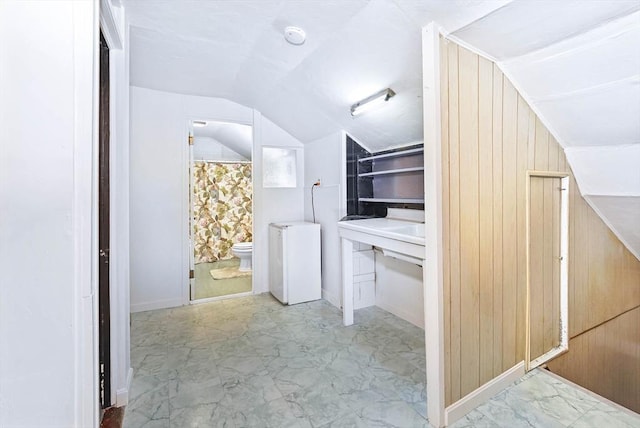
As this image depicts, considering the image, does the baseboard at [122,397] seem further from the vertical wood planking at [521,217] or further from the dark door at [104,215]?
the vertical wood planking at [521,217]

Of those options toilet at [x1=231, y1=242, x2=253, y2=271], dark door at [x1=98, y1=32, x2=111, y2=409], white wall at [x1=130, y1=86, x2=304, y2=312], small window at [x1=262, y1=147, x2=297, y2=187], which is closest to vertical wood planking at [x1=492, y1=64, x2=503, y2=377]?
dark door at [x1=98, y1=32, x2=111, y2=409]

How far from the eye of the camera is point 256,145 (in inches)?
140

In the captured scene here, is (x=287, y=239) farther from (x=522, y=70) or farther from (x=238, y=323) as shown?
(x=522, y=70)

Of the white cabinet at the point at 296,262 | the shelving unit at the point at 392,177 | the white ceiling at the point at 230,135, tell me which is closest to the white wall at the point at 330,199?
the white cabinet at the point at 296,262

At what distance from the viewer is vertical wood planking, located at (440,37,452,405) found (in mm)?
1519

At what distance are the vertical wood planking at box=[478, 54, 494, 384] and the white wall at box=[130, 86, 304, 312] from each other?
266 centimetres

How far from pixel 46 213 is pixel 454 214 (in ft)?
5.12

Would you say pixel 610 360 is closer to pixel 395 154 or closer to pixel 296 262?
pixel 395 154

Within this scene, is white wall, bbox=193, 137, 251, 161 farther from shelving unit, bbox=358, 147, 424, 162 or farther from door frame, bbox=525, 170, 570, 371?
door frame, bbox=525, 170, 570, 371

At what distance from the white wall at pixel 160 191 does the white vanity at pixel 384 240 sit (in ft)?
5.75

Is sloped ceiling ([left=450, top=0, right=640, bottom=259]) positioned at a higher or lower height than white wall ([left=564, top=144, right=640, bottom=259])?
higher

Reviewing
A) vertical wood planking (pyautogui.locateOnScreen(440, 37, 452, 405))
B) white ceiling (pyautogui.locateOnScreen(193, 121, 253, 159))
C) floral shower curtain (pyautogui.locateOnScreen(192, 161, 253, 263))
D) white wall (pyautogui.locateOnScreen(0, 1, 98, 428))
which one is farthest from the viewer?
floral shower curtain (pyautogui.locateOnScreen(192, 161, 253, 263))

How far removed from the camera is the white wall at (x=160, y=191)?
311cm

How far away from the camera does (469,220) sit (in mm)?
1646
